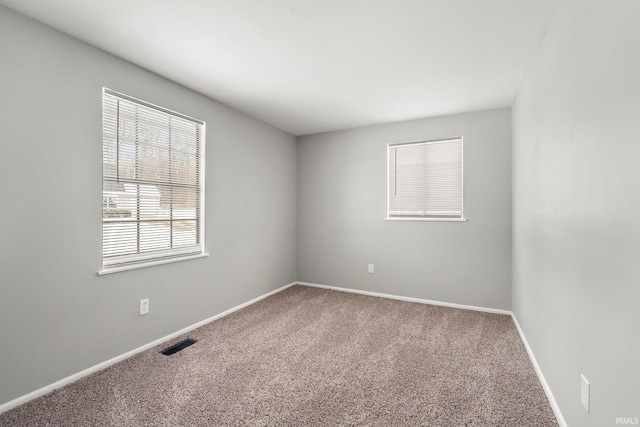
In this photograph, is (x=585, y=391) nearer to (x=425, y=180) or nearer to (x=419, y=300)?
(x=419, y=300)

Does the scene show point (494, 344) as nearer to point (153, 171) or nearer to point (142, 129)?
point (153, 171)

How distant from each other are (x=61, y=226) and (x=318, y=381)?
2.13 metres

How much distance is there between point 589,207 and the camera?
1346mm

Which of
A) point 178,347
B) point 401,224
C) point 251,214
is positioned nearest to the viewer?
point 178,347

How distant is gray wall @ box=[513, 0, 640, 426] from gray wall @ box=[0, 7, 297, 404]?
3.05 meters

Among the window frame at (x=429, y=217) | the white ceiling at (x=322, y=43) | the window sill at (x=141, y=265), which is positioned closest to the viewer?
the white ceiling at (x=322, y=43)

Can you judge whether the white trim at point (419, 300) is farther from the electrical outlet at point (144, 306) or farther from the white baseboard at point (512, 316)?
the electrical outlet at point (144, 306)

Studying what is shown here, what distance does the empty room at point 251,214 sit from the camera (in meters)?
1.42

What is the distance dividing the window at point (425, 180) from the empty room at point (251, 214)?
52 millimetres

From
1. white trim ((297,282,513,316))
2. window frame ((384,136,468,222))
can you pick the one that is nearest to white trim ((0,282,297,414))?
white trim ((297,282,513,316))

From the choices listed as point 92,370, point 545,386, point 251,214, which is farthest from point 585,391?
point 251,214

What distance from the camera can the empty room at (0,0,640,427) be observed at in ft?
4.64

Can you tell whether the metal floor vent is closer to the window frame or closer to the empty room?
the empty room

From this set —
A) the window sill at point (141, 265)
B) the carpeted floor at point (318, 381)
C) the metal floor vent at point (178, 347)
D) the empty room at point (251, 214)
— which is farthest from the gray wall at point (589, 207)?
the window sill at point (141, 265)
